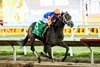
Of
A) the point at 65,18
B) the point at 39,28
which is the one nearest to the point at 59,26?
the point at 65,18

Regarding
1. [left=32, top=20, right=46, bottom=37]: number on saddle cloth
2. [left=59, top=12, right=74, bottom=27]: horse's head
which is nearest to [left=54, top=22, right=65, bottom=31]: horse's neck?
[left=59, top=12, right=74, bottom=27]: horse's head

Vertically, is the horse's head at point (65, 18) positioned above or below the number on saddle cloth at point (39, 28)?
above

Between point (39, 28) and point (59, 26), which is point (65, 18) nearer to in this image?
point (59, 26)

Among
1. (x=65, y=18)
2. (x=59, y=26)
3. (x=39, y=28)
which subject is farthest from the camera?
(x=39, y=28)

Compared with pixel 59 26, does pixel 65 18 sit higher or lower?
higher

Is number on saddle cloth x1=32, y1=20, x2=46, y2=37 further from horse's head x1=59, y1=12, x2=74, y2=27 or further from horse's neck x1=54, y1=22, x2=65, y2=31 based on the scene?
horse's head x1=59, y1=12, x2=74, y2=27

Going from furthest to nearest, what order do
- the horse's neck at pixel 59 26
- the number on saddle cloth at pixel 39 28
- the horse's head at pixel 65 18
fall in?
the number on saddle cloth at pixel 39 28 → the horse's neck at pixel 59 26 → the horse's head at pixel 65 18

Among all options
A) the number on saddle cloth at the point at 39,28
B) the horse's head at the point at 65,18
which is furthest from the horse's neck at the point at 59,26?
the number on saddle cloth at the point at 39,28

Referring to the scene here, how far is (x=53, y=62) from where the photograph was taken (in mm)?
10727

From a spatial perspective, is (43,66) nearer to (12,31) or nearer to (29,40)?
(29,40)

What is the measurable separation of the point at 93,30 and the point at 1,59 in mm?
7905

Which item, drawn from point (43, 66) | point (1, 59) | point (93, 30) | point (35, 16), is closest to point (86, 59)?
point (43, 66)

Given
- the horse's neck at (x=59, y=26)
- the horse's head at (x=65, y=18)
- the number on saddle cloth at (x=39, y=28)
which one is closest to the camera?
the horse's head at (x=65, y=18)

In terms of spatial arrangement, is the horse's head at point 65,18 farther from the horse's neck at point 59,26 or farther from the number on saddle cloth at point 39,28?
the number on saddle cloth at point 39,28
